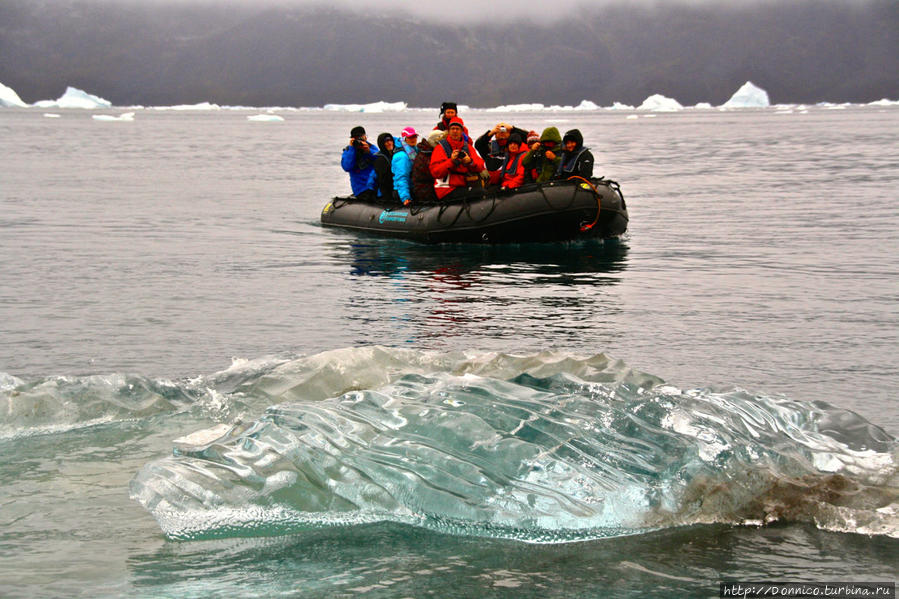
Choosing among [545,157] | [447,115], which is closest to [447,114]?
[447,115]

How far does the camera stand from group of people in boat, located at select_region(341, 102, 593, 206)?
1570 centimetres

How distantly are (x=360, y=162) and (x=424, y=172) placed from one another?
2087mm

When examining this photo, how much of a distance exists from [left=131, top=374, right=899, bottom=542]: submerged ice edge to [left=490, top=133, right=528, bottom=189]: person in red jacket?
11.0 meters

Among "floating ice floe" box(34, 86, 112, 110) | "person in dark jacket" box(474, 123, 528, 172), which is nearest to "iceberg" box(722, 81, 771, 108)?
"floating ice floe" box(34, 86, 112, 110)

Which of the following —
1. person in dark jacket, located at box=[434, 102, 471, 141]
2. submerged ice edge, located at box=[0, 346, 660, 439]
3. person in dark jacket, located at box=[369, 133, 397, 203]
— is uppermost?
person in dark jacket, located at box=[434, 102, 471, 141]

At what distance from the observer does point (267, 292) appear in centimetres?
1257

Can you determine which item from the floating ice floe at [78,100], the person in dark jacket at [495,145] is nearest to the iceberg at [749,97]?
the floating ice floe at [78,100]

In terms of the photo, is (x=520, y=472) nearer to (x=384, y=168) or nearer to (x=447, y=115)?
(x=447, y=115)

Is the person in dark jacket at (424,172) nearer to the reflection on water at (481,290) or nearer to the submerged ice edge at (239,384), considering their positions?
the reflection on water at (481,290)

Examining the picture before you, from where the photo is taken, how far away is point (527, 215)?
51.1ft

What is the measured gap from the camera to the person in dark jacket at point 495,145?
16922mm

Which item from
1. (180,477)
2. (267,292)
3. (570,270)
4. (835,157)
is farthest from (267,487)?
(835,157)

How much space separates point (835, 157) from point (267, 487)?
39.0 meters

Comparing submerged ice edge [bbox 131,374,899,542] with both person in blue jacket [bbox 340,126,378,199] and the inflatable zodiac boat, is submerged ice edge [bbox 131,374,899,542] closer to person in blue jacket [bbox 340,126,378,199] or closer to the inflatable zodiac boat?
the inflatable zodiac boat
